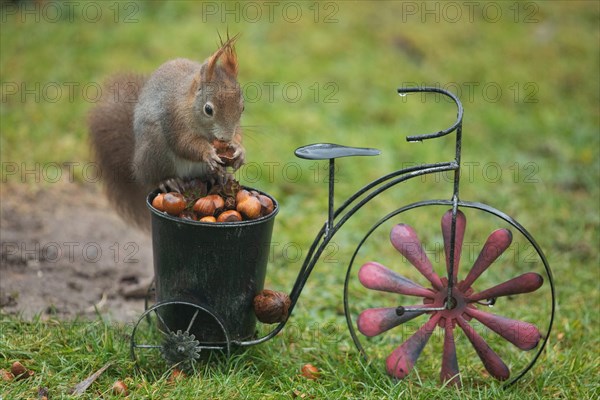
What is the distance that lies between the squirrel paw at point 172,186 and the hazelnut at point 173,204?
0.72ft

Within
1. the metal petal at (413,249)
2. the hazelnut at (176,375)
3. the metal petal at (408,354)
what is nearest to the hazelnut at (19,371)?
the hazelnut at (176,375)

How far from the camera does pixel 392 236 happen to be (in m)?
2.85

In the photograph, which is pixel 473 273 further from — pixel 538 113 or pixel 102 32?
pixel 102 32

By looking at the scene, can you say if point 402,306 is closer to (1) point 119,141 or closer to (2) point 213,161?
(2) point 213,161

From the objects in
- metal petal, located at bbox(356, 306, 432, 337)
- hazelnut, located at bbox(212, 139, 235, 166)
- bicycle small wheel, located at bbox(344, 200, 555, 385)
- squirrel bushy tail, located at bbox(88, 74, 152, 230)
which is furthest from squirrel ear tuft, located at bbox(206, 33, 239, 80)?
metal petal, located at bbox(356, 306, 432, 337)

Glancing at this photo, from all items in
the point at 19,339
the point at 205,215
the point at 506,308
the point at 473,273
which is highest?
the point at 205,215

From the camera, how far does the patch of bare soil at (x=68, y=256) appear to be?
11.1 ft

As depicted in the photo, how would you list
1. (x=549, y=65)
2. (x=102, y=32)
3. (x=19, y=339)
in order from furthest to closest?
(x=549, y=65) → (x=102, y=32) → (x=19, y=339)

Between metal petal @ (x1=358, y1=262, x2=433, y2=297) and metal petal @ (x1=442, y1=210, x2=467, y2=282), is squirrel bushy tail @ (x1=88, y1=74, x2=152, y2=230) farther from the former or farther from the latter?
metal petal @ (x1=442, y1=210, x2=467, y2=282)

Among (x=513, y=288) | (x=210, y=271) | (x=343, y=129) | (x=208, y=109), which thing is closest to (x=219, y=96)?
(x=208, y=109)

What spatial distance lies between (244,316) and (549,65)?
5451 millimetres

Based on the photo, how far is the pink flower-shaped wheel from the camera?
2.72 meters

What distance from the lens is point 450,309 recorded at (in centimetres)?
276

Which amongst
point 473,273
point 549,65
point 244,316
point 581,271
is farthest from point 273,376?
point 549,65
